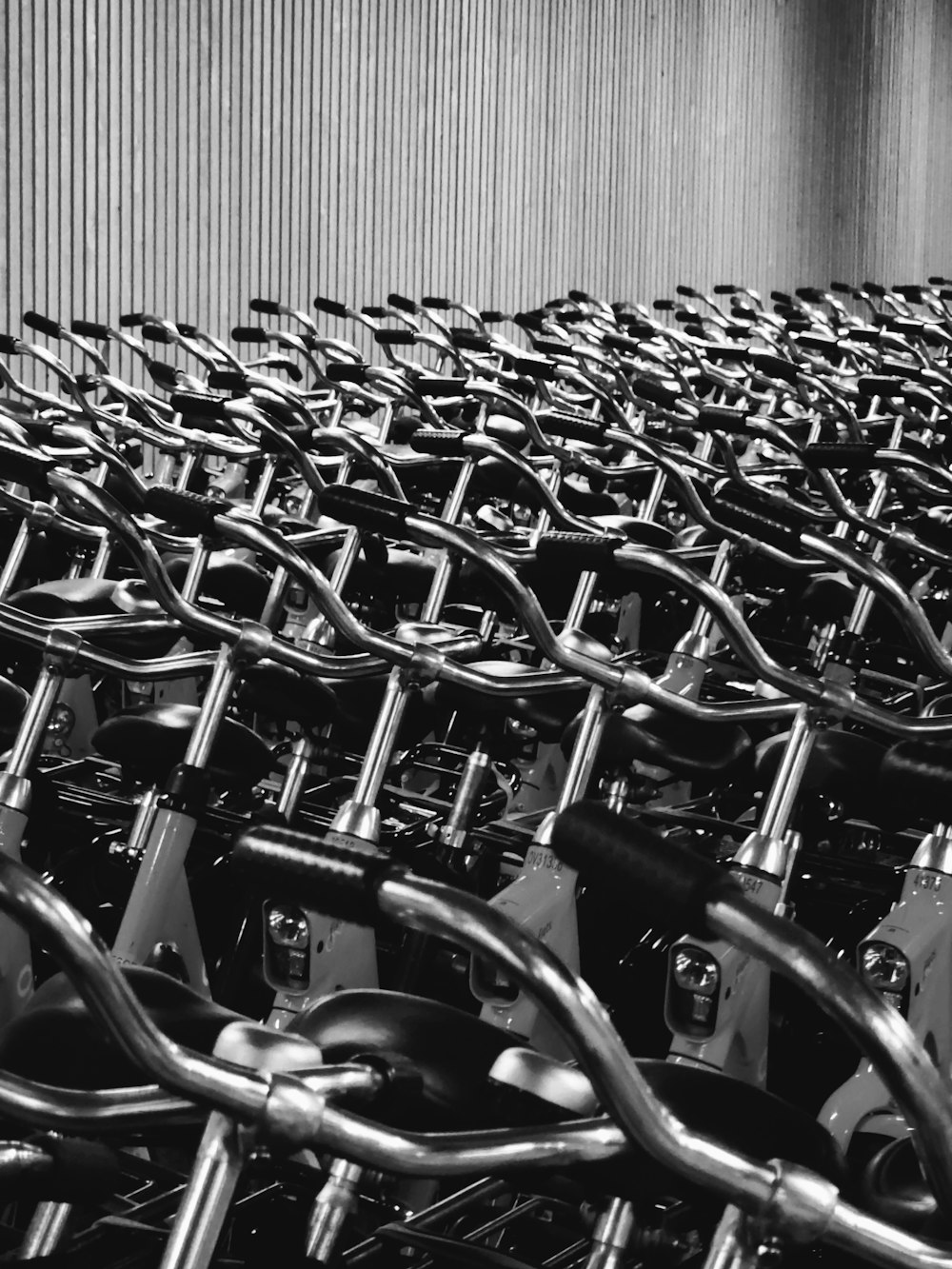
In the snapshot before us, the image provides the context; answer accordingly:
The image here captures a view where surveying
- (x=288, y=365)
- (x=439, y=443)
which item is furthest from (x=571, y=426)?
(x=288, y=365)

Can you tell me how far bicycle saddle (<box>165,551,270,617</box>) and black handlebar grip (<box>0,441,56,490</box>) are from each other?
3.43 feet

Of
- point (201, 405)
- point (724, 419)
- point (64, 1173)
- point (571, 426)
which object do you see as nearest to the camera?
point (64, 1173)

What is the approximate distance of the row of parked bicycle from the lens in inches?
46.9

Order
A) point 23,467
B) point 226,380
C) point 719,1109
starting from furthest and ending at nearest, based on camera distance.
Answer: point 226,380 → point 23,467 → point 719,1109

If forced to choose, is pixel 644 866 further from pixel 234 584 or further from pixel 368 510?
pixel 234 584

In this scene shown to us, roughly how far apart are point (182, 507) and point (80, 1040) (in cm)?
176

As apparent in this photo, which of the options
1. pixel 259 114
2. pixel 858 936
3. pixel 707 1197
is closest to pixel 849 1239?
pixel 707 1197

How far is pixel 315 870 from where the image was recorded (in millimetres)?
1291

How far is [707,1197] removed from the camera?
5.25 ft

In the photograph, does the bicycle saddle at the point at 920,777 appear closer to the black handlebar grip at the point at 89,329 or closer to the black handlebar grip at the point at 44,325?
the black handlebar grip at the point at 44,325

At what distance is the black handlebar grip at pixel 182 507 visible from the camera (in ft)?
11.2

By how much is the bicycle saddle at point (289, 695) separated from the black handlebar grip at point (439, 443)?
5.99ft

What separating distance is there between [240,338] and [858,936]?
4988mm

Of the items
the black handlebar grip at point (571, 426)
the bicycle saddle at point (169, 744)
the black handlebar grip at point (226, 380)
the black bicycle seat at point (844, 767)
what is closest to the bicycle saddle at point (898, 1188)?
the black bicycle seat at point (844, 767)
